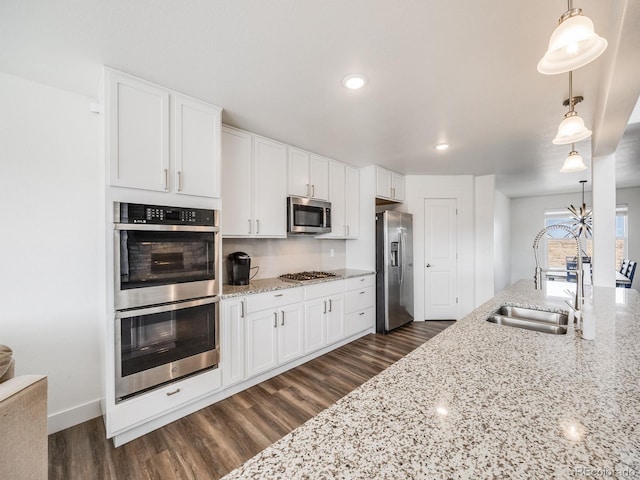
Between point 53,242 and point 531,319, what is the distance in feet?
10.7

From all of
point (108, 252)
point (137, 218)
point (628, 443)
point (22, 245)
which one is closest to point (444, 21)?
point (628, 443)

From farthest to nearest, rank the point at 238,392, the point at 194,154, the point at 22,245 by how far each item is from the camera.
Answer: the point at 238,392 < the point at 194,154 < the point at 22,245

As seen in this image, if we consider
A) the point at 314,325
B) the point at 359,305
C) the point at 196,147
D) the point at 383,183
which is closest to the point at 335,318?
the point at 314,325

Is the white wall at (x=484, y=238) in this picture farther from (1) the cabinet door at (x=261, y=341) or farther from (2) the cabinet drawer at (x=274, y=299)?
(1) the cabinet door at (x=261, y=341)

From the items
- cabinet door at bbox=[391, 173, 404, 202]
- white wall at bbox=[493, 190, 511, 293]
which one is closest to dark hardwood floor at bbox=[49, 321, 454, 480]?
cabinet door at bbox=[391, 173, 404, 202]

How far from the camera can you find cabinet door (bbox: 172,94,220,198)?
1.99m

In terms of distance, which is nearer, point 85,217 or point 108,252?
point 108,252

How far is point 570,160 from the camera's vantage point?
6.52 ft

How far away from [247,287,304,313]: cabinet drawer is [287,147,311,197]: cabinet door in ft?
3.58

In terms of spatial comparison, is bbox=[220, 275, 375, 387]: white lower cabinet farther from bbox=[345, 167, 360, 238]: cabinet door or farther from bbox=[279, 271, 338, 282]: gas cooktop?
bbox=[345, 167, 360, 238]: cabinet door

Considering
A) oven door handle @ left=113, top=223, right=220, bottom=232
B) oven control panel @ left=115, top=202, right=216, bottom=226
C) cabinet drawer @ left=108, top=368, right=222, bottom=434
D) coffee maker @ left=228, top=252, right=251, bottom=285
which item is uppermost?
oven control panel @ left=115, top=202, right=216, bottom=226

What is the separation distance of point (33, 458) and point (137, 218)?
1.22 m

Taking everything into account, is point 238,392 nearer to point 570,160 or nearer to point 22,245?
point 22,245

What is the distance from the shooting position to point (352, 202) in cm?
390
